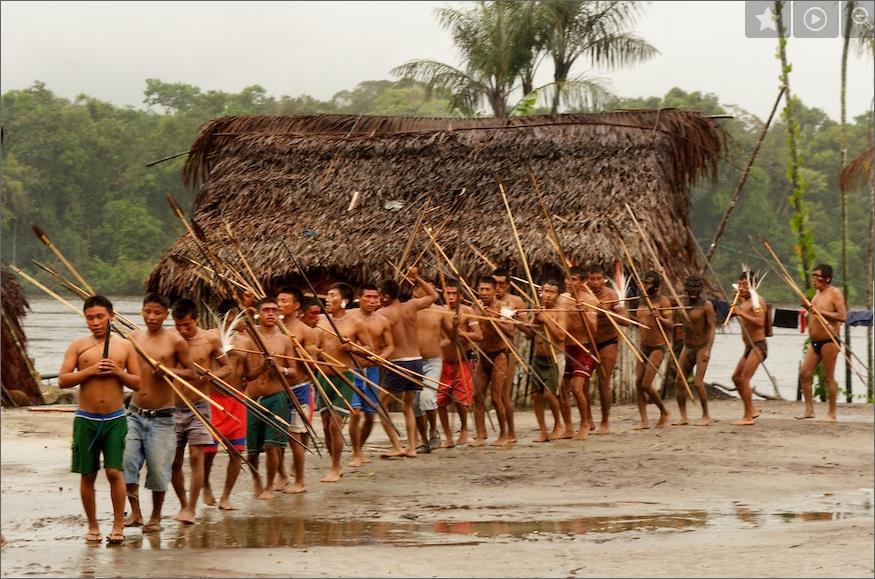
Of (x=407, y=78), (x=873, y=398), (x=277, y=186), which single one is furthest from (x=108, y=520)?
(x=407, y=78)

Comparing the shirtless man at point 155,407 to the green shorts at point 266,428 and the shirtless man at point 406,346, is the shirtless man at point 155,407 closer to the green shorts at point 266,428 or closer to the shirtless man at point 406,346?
the green shorts at point 266,428

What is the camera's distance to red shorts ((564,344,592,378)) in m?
13.1

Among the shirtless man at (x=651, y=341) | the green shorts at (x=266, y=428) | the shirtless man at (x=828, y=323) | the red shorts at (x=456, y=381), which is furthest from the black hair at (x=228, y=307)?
the shirtless man at (x=828, y=323)

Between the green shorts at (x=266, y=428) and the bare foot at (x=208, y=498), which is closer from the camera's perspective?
the bare foot at (x=208, y=498)

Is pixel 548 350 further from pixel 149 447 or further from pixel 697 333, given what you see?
pixel 149 447

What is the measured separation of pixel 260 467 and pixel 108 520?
8.69ft

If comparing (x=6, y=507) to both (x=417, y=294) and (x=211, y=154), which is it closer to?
(x=417, y=294)

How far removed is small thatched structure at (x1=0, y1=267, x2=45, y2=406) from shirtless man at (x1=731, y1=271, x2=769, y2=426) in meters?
8.89

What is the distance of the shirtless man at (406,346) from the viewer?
12023 millimetres

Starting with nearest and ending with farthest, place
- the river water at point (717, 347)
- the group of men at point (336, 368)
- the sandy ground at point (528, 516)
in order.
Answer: the sandy ground at point (528, 516) → the group of men at point (336, 368) → the river water at point (717, 347)

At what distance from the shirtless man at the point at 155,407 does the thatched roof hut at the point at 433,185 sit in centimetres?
810

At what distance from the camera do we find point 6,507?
381 inches

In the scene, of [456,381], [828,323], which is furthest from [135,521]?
[828,323]

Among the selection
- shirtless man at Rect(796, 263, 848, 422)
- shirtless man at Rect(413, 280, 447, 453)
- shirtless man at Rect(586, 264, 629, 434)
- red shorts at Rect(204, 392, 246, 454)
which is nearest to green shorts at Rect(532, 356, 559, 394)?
shirtless man at Rect(586, 264, 629, 434)
